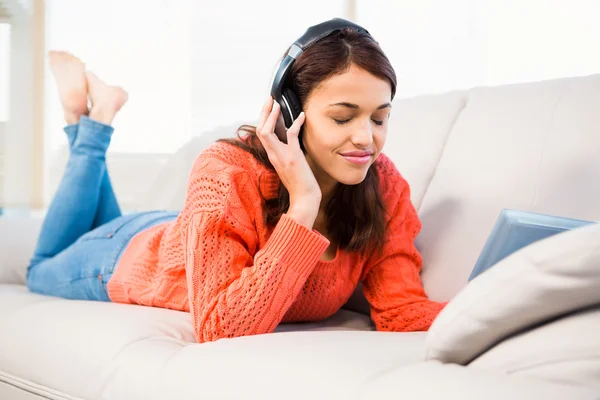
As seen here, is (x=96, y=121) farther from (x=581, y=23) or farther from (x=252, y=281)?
(x=581, y=23)

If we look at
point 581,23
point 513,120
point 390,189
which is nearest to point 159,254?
point 390,189

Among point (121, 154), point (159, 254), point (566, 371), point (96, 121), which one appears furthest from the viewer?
point (121, 154)

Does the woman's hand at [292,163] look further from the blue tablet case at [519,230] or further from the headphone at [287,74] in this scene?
the blue tablet case at [519,230]

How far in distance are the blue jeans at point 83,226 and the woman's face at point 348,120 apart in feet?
2.51

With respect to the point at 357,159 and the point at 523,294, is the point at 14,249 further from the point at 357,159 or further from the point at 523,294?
the point at 523,294

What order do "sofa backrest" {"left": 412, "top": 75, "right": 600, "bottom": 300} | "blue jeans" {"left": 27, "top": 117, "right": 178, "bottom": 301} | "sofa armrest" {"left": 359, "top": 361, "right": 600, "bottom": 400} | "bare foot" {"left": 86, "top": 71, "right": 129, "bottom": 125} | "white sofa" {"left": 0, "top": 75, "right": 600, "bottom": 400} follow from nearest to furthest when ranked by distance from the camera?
"sofa armrest" {"left": 359, "top": 361, "right": 600, "bottom": 400}
"white sofa" {"left": 0, "top": 75, "right": 600, "bottom": 400}
"sofa backrest" {"left": 412, "top": 75, "right": 600, "bottom": 300}
"blue jeans" {"left": 27, "top": 117, "right": 178, "bottom": 301}
"bare foot" {"left": 86, "top": 71, "right": 129, "bottom": 125}

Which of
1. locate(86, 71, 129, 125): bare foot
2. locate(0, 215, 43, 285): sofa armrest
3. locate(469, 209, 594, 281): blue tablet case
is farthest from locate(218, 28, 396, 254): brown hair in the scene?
locate(0, 215, 43, 285): sofa armrest

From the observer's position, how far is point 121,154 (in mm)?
4254

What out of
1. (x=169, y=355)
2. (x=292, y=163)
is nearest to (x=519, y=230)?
(x=292, y=163)

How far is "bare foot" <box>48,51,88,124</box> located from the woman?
1.70 ft

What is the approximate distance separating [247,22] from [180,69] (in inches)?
19.5

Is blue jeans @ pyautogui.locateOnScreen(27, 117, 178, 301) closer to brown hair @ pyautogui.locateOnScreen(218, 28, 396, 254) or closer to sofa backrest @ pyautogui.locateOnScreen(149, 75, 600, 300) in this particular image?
A: brown hair @ pyautogui.locateOnScreen(218, 28, 396, 254)

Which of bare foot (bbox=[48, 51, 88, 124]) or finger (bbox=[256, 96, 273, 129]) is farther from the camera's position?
bare foot (bbox=[48, 51, 88, 124])

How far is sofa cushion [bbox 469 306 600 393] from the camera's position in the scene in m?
0.74
